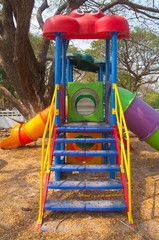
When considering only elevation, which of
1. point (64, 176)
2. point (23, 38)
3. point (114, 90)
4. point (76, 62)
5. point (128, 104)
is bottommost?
point (64, 176)

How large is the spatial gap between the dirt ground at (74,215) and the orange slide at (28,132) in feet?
6.40

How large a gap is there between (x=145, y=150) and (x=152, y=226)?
5101mm

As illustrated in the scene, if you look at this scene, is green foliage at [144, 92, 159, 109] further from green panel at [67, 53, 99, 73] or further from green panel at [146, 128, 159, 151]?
green panel at [146, 128, 159, 151]

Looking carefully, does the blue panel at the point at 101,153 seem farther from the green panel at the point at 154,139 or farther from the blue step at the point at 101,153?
the green panel at the point at 154,139

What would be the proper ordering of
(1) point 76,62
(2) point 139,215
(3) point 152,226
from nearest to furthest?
(3) point 152,226 → (2) point 139,215 → (1) point 76,62

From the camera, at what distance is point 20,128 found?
711cm

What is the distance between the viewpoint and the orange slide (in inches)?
253

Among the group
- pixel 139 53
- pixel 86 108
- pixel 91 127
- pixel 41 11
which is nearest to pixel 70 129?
pixel 91 127

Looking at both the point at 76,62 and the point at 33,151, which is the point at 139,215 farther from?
the point at 76,62

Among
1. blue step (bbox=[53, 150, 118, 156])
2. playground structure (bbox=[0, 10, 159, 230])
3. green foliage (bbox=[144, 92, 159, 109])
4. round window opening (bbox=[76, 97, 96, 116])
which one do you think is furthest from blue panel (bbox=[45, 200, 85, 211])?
green foliage (bbox=[144, 92, 159, 109])

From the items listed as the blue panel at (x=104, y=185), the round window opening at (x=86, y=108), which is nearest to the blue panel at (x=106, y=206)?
the blue panel at (x=104, y=185)

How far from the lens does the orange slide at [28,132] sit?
6422 millimetres

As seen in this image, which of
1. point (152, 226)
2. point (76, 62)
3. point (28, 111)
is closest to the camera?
point (152, 226)

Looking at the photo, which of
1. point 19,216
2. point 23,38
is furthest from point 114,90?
point 23,38
